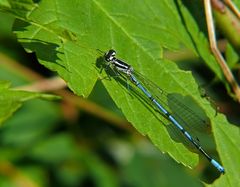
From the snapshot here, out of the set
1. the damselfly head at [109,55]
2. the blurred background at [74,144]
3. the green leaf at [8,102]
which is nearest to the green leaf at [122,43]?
the damselfly head at [109,55]

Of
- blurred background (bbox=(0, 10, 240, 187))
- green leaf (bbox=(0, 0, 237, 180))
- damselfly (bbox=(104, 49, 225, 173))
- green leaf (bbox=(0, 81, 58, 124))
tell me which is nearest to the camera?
green leaf (bbox=(0, 0, 237, 180))

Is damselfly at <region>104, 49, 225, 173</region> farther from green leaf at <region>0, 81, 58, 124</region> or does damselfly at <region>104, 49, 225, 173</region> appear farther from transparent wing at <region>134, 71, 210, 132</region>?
green leaf at <region>0, 81, 58, 124</region>

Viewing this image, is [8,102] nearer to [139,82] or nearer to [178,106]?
[139,82]

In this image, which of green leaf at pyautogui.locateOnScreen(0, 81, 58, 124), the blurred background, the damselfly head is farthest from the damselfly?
the blurred background

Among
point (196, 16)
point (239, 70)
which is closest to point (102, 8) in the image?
point (196, 16)

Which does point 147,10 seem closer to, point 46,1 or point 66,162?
point 46,1

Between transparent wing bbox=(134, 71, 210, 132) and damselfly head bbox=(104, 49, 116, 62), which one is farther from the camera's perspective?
transparent wing bbox=(134, 71, 210, 132)
